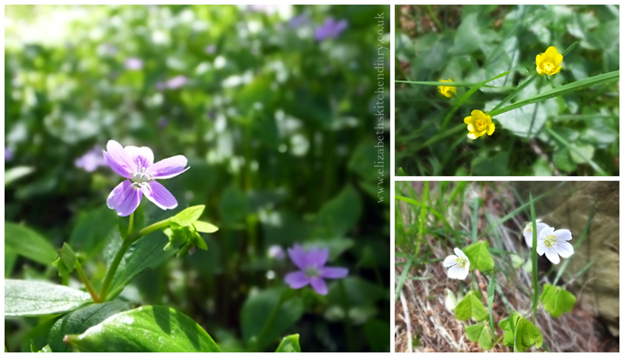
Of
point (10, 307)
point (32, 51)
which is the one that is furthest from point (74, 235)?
point (32, 51)

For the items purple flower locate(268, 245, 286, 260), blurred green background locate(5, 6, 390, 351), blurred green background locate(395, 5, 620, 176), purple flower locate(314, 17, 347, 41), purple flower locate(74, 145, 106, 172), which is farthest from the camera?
purple flower locate(314, 17, 347, 41)

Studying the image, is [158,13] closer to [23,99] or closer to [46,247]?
[23,99]

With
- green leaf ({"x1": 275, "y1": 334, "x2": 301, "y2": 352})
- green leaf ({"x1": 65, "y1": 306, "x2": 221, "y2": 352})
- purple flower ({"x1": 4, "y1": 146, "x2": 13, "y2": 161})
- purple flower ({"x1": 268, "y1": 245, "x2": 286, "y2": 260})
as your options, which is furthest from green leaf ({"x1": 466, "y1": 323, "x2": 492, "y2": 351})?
purple flower ({"x1": 4, "y1": 146, "x2": 13, "y2": 161})

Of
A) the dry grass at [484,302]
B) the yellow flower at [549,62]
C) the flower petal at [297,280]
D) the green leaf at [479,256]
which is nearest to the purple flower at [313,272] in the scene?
the flower petal at [297,280]

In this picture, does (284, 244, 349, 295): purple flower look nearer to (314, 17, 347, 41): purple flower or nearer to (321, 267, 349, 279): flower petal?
(321, 267, 349, 279): flower petal

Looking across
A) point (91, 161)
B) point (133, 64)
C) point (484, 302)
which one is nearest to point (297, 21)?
point (133, 64)

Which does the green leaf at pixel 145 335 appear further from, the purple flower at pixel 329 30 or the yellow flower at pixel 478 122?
the purple flower at pixel 329 30

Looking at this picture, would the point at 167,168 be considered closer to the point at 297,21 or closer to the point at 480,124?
the point at 480,124
